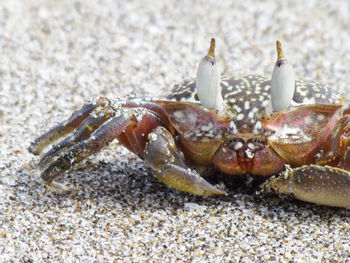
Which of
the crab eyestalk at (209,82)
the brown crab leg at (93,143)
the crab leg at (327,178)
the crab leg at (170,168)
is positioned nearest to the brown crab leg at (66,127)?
the brown crab leg at (93,143)

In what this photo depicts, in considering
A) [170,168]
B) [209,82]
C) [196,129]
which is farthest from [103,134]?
[209,82]

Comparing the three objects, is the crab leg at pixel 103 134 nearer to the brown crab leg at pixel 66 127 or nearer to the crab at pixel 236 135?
the crab at pixel 236 135

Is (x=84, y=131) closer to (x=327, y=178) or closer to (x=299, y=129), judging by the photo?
(x=299, y=129)

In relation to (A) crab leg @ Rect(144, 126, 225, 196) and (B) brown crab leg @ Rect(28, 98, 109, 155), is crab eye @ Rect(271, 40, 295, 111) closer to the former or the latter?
(A) crab leg @ Rect(144, 126, 225, 196)

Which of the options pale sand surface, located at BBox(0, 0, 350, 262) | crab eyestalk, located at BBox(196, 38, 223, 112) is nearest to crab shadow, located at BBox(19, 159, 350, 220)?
pale sand surface, located at BBox(0, 0, 350, 262)

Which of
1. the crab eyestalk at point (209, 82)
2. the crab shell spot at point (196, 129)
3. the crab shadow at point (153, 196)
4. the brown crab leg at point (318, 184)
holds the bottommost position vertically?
the crab shadow at point (153, 196)

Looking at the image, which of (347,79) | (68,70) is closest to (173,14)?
(68,70)
